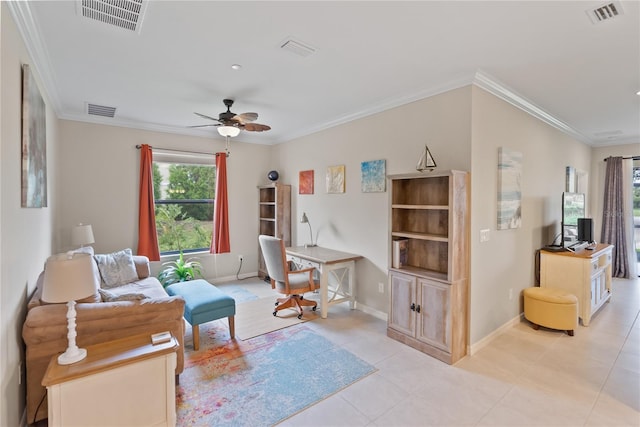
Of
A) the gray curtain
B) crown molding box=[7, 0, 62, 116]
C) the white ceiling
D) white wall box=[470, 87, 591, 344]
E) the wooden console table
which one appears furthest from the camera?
the gray curtain

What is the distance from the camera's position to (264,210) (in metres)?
5.97

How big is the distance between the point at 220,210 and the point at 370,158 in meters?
2.91

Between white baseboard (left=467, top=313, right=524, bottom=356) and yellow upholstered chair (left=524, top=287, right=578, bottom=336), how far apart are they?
13cm

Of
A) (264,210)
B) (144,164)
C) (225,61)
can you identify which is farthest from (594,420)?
(144,164)

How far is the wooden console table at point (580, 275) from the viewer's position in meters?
3.57

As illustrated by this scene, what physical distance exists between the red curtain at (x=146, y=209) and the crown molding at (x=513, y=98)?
4536 millimetres

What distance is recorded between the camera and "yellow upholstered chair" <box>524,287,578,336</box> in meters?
3.27

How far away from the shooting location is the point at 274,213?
577 centimetres

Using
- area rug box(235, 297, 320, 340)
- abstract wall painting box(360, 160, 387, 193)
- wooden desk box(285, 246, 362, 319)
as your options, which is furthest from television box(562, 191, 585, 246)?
area rug box(235, 297, 320, 340)

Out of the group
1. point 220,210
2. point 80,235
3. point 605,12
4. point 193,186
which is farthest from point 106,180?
point 605,12

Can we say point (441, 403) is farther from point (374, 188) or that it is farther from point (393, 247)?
point (374, 188)

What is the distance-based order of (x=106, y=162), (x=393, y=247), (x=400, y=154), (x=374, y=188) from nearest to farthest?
(x=393, y=247)
(x=400, y=154)
(x=374, y=188)
(x=106, y=162)

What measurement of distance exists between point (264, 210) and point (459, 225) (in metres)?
3.98

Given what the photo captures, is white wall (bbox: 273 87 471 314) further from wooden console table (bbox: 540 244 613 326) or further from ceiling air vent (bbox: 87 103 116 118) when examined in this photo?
ceiling air vent (bbox: 87 103 116 118)
